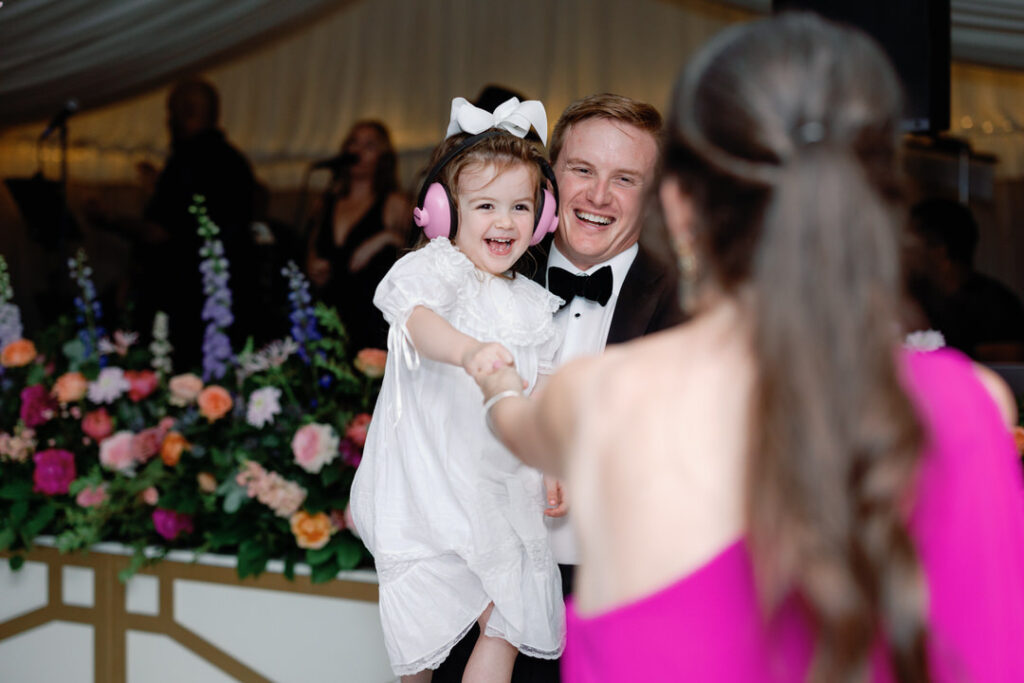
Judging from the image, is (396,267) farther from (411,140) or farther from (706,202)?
(411,140)

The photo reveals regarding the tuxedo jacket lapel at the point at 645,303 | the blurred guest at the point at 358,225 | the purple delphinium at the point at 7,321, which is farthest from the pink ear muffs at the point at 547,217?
the blurred guest at the point at 358,225

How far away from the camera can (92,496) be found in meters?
3.13

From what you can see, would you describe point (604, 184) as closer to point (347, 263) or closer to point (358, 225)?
point (347, 263)

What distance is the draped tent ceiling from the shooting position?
6.00m

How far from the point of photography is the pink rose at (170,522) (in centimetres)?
305

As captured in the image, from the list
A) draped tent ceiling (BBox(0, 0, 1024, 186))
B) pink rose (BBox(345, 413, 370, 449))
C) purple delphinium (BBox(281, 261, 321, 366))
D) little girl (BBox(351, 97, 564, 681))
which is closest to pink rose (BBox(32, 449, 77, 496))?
purple delphinium (BBox(281, 261, 321, 366))

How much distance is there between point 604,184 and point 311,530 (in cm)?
129

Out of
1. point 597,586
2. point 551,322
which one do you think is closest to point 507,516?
point 551,322

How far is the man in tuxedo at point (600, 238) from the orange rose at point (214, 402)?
3.94 feet

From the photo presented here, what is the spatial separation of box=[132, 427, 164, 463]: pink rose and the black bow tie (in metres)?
1.53

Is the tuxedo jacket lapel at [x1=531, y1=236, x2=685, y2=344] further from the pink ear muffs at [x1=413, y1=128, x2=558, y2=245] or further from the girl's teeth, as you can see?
the pink ear muffs at [x1=413, y1=128, x2=558, y2=245]

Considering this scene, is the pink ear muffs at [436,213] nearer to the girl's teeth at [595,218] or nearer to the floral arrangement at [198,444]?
the girl's teeth at [595,218]

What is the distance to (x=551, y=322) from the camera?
216 centimetres

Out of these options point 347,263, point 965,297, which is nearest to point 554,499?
point 965,297
